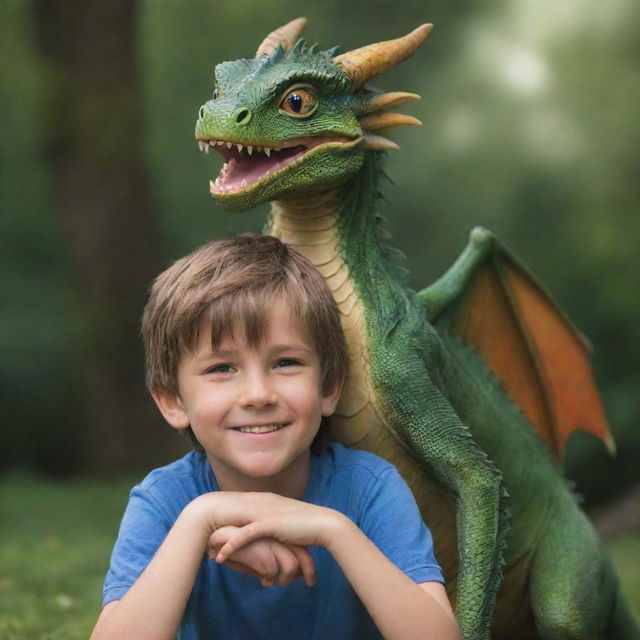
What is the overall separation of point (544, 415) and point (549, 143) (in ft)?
15.2

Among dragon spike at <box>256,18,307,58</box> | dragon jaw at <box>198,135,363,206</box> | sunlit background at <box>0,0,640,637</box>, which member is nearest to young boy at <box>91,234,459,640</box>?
dragon jaw at <box>198,135,363,206</box>

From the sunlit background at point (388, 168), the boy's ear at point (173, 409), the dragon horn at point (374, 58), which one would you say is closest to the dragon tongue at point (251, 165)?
the dragon horn at point (374, 58)

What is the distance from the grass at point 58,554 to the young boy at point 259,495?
133cm

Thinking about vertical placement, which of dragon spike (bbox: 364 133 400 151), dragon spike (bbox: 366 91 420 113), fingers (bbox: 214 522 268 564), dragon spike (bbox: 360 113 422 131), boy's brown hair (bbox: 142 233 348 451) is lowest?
fingers (bbox: 214 522 268 564)

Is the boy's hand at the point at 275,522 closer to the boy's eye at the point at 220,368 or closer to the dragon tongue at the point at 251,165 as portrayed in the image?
the boy's eye at the point at 220,368

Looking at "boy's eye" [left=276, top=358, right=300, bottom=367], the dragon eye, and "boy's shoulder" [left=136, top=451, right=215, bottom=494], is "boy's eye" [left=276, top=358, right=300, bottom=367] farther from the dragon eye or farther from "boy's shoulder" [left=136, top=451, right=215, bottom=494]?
the dragon eye

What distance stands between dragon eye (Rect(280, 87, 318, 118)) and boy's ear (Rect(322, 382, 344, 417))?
687 millimetres

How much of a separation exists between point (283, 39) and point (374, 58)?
34cm

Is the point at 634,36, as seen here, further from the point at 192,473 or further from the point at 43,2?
the point at 192,473

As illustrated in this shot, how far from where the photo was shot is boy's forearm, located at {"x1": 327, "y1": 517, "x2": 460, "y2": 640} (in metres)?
2.48

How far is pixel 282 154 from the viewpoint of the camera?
2949 millimetres

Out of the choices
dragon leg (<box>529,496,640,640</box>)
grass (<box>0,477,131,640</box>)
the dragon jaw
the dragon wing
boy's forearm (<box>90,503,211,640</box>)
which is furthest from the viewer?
grass (<box>0,477,131,640</box>)

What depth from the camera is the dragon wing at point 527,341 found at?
379 cm

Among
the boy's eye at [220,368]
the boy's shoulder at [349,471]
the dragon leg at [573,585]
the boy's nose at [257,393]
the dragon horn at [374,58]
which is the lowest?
the dragon leg at [573,585]
